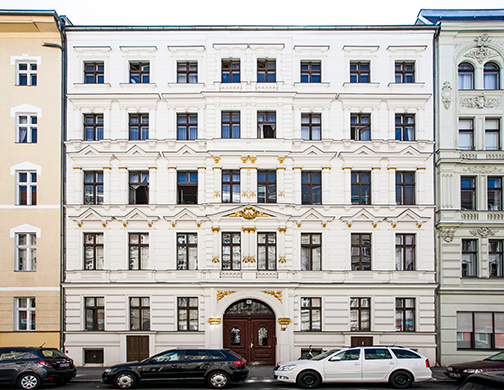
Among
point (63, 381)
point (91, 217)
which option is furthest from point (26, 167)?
point (63, 381)

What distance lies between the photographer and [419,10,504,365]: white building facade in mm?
24219

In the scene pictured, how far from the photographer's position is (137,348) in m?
24.1

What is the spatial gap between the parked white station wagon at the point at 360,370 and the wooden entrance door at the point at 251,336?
18.5 ft

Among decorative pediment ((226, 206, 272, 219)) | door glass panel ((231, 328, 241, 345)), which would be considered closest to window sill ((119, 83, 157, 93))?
decorative pediment ((226, 206, 272, 219))

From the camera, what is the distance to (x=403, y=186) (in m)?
25.2

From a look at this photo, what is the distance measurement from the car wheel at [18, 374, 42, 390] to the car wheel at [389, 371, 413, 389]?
44.1 feet

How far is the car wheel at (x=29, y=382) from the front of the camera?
18266 mm

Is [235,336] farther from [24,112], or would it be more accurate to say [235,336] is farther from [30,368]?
[24,112]

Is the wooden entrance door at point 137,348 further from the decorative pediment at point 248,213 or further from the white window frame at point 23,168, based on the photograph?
the white window frame at point 23,168

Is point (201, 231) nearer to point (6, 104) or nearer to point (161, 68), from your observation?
point (161, 68)

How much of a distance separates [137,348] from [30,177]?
10437mm

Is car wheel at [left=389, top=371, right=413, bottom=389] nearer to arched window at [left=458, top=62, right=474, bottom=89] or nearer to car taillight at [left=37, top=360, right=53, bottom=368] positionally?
car taillight at [left=37, top=360, right=53, bottom=368]

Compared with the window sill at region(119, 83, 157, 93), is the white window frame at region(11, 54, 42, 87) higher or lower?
higher

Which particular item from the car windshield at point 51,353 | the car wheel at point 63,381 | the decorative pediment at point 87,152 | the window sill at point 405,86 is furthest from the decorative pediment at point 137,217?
the window sill at point 405,86
